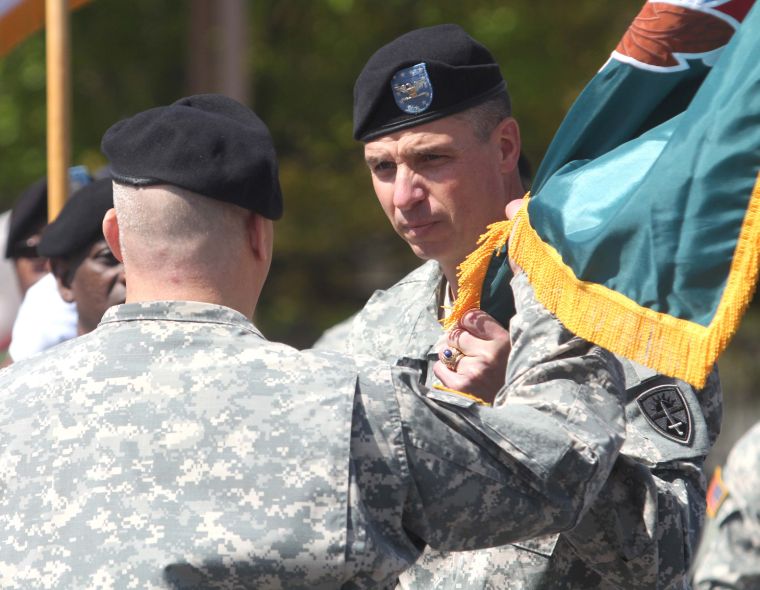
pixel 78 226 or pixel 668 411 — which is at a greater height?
pixel 668 411

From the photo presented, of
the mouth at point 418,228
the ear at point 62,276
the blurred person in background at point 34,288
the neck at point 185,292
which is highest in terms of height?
the neck at point 185,292

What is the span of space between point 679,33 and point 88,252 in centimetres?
263

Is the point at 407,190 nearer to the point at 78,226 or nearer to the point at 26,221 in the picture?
the point at 78,226

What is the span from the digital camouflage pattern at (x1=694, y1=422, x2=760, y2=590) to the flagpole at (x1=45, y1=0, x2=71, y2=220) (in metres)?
2.66

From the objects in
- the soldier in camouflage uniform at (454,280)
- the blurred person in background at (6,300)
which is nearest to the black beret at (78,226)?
the soldier in camouflage uniform at (454,280)

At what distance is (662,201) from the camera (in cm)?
258

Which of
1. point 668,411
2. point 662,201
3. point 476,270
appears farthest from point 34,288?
point 662,201

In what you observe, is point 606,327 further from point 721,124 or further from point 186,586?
point 186,586

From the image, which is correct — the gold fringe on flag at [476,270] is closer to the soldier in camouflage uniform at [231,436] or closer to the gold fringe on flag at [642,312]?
the gold fringe on flag at [642,312]

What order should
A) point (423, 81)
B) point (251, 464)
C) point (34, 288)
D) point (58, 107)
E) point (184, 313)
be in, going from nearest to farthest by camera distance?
1. point (251, 464)
2. point (184, 313)
3. point (423, 81)
4. point (58, 107)
5. point (34, 288)

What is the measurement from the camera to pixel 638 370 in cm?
309

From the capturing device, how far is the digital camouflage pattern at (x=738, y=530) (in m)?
3.87

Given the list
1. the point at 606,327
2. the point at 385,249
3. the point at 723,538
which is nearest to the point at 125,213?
the point at 606,327

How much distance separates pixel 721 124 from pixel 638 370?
0.76 m
